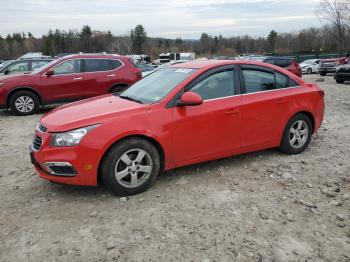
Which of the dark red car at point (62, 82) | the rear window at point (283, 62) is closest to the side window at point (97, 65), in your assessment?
the dark red car at point (62, 82)

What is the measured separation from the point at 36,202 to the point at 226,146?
99.8 inches

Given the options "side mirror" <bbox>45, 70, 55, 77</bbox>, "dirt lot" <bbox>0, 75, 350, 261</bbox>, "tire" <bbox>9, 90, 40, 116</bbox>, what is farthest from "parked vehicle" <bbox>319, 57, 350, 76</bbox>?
"dirt lot" <bbox>0, 75, 350, 261</bbox>

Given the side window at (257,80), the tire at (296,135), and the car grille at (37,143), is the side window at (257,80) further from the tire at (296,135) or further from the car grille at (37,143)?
the car grille at (37,143)

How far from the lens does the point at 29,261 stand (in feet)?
10.0

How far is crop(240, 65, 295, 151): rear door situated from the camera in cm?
495

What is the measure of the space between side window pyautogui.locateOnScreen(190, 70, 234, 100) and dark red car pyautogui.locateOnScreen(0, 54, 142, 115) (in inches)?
241

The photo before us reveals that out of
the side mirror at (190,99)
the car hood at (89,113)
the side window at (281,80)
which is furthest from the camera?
the side window at (281,80)

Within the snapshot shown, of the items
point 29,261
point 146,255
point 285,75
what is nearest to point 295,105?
point 285,75

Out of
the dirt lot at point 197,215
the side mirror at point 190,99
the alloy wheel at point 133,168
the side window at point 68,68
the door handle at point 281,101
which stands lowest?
the dirt lot at point 197,215

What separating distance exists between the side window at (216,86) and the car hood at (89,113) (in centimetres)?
81

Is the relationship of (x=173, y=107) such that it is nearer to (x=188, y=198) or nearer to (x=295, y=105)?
(x=188, y=198)

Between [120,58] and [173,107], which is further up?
[120,58]

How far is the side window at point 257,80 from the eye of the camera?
16.6 ft

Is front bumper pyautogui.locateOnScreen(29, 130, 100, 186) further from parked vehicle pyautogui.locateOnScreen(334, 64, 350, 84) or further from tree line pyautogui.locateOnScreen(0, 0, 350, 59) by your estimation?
tree line pyautogui.locateOnScreen(0, 0, 350, 59)
